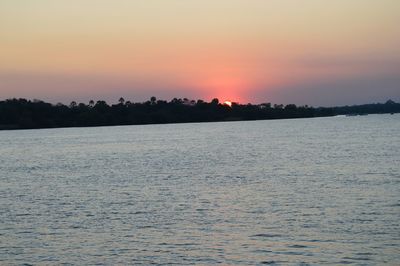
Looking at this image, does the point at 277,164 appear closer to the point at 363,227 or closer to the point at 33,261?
the point at 363,227

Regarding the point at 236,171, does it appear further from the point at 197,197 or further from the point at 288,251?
the point at 288,251

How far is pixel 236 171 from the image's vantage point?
220 feet

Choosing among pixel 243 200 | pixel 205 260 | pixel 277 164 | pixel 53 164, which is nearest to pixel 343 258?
pixel 205 260

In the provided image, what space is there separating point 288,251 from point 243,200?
16241 mm

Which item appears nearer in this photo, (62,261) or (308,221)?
(62,261)

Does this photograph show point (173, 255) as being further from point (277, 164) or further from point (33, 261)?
point (277, 164)

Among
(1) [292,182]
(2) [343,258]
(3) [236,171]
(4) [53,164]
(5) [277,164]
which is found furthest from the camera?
(4) [53,164]

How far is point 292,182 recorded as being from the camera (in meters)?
53.2

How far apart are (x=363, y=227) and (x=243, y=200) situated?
12569mm

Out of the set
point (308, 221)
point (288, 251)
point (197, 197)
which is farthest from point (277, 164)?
point (288, 251)

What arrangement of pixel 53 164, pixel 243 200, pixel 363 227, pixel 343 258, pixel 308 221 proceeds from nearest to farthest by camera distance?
pixel 343 258, pixel 363 227, pixel 308 221, pixel 243 200, pixel 53 164

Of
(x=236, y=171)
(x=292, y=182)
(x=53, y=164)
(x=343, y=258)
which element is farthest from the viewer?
(x=53, y=164)

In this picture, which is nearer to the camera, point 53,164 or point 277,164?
point 277,164

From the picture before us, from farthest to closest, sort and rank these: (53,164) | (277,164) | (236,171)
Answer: (53,164) < (277,164) < (236,171)
